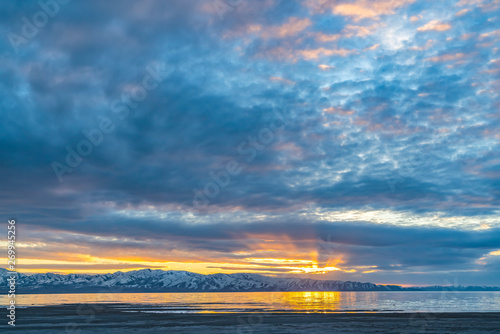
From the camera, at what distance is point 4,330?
187 feet

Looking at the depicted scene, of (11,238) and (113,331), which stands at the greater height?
(11,238)

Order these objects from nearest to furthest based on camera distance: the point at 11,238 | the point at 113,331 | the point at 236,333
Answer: the point at 11,238 < the point at 236,333 < the point at 113,331

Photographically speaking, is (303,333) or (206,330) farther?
(206,330)

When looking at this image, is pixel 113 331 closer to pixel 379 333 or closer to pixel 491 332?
pixel 379 333

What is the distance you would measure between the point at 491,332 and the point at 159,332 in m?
45.0

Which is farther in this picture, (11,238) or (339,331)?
(339,331)

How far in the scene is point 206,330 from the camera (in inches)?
2179

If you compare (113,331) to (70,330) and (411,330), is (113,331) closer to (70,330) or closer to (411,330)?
(70,330)

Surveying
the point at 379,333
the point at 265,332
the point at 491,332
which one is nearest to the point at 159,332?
the point at 265,332

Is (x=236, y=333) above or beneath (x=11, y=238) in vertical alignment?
beneath

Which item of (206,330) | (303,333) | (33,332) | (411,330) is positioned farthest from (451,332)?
(33,332)

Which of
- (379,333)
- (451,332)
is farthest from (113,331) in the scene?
(451,332)

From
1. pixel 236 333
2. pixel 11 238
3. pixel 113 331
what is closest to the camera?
pixel 11 238

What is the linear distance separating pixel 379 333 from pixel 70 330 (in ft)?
136
